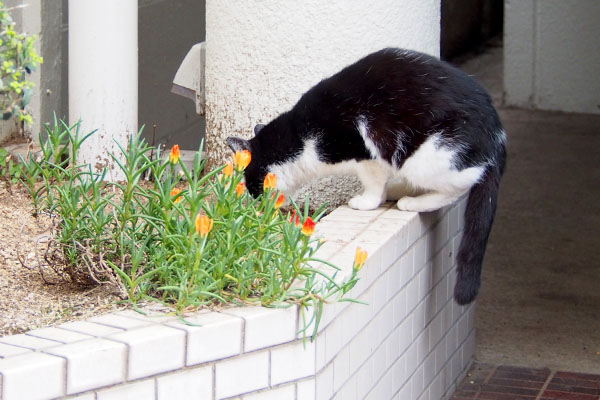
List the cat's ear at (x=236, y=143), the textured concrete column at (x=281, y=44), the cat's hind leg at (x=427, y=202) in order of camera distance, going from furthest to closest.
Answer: the textured concrete column at (x=281, y=44) < the cat's ear at (x=236, y=143) < the cat's hind leg at (x=427, y=202)

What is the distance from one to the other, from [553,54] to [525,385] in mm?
5509

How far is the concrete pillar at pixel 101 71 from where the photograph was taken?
412 centimetres

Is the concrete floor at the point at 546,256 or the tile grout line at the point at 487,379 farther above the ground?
the concrete floor at the point at 546,256

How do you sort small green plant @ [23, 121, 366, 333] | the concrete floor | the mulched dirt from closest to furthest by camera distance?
small green plant @ [23, 121, 366, 333], the mulched dirt, the concrete floor

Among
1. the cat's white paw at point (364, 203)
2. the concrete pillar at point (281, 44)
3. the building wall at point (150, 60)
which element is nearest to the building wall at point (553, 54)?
the building wall at point (150, 60)

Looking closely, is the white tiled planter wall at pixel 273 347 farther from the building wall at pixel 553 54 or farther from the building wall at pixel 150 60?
the building wall at pixel 553 54

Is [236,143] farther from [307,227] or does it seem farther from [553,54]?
[553,54]

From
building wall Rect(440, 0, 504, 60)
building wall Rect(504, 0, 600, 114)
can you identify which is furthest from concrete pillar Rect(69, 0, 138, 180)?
building wall Rect(440, 0, 504, 60)

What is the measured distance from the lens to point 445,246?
3.93m

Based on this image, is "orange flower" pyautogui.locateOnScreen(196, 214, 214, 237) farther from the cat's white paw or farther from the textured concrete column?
the textured concrete column

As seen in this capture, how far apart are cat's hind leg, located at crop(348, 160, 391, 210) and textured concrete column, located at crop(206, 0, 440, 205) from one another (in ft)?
1.55

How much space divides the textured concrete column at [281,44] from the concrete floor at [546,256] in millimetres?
1492

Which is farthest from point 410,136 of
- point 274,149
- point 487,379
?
point 487,379

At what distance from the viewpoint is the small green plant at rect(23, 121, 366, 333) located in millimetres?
2578
